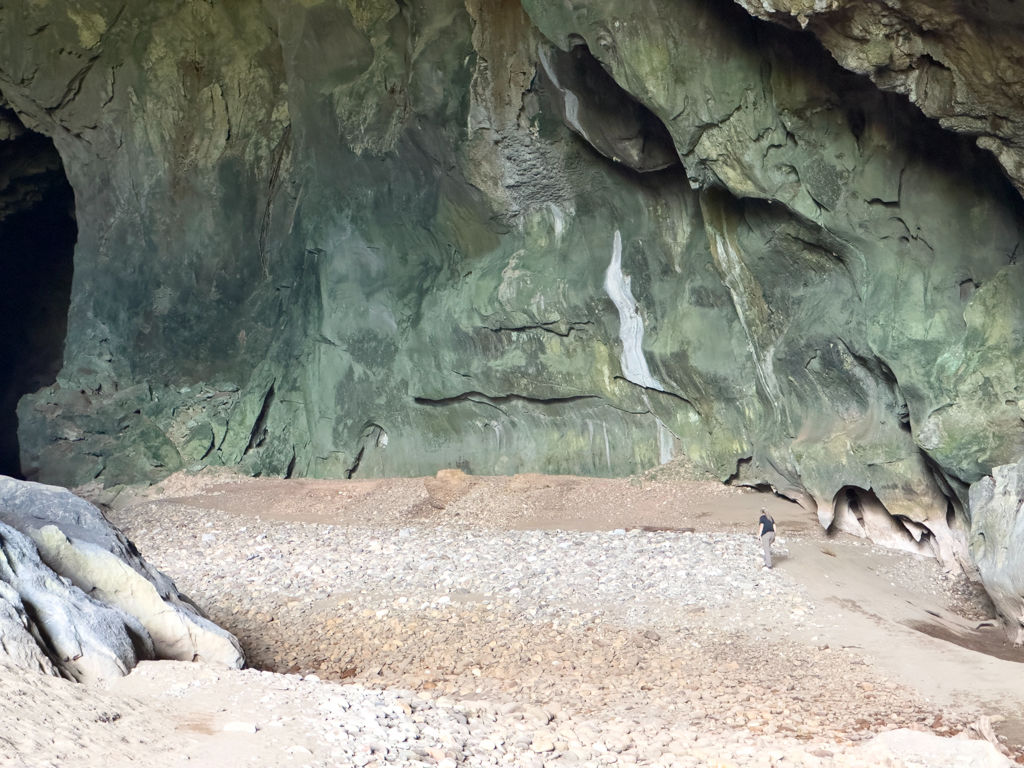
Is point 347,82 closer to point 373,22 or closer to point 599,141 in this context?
point 373,22

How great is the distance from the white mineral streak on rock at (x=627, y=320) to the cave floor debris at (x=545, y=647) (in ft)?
5.76

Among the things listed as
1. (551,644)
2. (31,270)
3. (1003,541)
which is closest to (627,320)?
(1003,541)

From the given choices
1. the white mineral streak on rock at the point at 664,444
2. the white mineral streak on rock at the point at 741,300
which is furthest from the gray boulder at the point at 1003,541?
the white mineral streak on rock at the point at 664,444

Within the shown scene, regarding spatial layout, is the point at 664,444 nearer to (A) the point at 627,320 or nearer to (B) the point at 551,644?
(A) the point at 627,320

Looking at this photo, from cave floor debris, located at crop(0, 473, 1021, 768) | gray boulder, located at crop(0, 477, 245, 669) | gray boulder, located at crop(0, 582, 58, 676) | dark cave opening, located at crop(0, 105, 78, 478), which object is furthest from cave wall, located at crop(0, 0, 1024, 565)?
gray boulder, located at crop(0, 582, 58, 676)

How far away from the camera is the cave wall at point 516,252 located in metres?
7.70

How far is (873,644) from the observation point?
5.61 meters

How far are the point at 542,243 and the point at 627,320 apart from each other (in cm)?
173

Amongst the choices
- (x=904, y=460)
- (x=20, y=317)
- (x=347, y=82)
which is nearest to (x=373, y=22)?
(x=347, y=82)

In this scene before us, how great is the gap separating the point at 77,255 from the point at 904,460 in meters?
12.9

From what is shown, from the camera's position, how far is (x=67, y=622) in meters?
3.89

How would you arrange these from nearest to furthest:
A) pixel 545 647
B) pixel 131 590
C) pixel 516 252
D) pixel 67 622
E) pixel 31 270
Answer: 1. pixel 67 622
2. pixel 131 590
3. pixel 545 647
4. pixel 516 252
5. pixel 31 270

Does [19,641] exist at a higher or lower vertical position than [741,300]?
lower

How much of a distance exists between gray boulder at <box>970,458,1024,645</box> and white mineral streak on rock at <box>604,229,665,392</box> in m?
4.96
